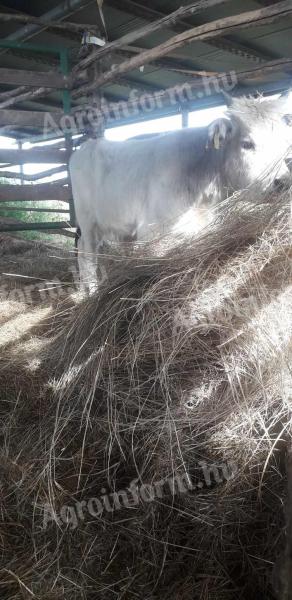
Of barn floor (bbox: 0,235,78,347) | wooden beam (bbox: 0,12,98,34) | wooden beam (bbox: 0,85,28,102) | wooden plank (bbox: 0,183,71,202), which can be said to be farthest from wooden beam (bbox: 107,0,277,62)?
wooden beam (bbox: 0,85,28,102)

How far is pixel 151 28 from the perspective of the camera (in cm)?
505

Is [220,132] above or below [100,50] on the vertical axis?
below

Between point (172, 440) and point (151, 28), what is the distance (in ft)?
15.1

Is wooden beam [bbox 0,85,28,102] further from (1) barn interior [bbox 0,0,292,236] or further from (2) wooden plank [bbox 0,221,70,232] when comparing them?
(2) wooden plank [bbox 0,221,70,232]

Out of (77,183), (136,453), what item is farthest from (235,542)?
(77,183)

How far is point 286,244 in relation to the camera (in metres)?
1.98

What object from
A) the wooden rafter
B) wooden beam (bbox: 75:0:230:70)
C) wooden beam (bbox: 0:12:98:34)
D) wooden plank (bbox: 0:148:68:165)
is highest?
wooden beam (bbox: 0:12:98:34)

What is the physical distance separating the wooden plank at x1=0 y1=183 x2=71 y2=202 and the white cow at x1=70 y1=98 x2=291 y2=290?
0.77 m

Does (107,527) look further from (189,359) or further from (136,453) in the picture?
(189,359)

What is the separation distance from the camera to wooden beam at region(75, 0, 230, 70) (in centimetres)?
451

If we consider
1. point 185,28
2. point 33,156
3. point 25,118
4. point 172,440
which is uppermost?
point 185,28

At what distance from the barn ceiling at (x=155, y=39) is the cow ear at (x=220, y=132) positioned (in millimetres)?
1910

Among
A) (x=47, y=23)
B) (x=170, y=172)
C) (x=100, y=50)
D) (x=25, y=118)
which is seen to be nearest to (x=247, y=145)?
(x=170, y=172)

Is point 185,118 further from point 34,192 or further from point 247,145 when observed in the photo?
point 247,145
